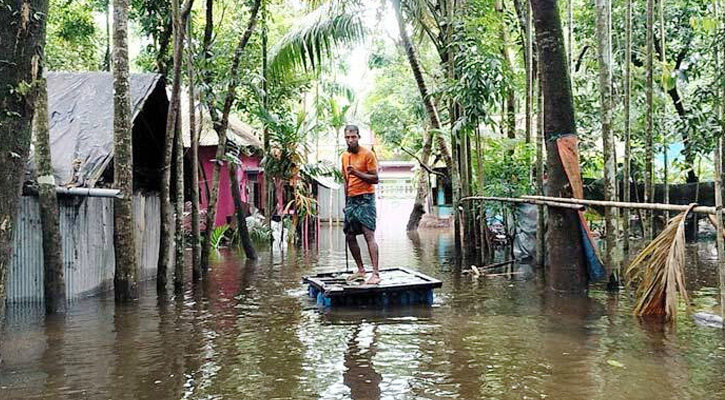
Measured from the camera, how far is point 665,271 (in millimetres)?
7391

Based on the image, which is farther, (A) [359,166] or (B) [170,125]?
(B) [170,125]

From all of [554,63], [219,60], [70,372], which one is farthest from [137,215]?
[554,63]

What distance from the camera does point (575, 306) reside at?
29.3 ft

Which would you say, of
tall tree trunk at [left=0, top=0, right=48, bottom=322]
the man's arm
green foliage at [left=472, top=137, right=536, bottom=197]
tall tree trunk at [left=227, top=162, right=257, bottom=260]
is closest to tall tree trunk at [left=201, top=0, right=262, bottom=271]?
tall tree trunk at [left=227, top=162, right=257, bottom=260]

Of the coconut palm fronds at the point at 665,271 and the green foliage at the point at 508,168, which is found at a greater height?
the green foliage at the point at 508,168

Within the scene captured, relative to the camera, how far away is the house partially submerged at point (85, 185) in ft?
30.9

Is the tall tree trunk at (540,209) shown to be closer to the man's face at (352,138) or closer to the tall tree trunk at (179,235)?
the man's face at (352,138)

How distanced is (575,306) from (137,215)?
786 cm

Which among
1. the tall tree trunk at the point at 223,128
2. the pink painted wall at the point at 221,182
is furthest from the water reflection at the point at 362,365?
the pink painted wall at the point at 221,182

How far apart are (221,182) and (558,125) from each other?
54.7ft

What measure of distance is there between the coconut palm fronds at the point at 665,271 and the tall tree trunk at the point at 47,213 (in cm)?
694

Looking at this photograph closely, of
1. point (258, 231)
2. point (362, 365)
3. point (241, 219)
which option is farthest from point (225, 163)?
point (362, 365)

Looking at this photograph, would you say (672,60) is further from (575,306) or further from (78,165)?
(78,165)

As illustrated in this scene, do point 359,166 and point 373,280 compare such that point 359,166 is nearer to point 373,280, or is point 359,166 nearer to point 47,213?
point 373,280
